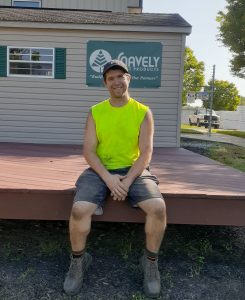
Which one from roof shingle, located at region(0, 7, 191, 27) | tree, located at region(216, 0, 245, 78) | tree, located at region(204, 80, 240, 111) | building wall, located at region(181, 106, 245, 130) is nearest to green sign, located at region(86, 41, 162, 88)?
roof shingle, located at region(0, 7, 191, 27)

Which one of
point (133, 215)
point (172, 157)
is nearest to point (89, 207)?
point (133, 215)

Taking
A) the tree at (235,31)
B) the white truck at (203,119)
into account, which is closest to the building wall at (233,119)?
the white truck at (203,119)

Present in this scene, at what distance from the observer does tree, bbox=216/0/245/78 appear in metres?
18.8

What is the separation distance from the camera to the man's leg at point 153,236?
274cm

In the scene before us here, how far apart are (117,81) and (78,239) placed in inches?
48.7

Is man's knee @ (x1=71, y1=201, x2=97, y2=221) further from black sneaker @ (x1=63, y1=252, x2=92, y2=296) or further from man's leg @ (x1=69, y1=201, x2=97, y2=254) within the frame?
black sneaker @ (x1=63, y1=252, x2=92, y2=296)

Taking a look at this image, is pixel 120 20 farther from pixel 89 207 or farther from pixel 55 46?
pixel 89 207

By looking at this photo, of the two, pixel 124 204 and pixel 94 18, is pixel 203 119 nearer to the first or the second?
pixel 94 18

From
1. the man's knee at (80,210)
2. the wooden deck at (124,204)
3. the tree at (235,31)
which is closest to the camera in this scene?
the man's knee at (80,210)

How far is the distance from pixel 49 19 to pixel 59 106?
1732mm

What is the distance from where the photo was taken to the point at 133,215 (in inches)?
125

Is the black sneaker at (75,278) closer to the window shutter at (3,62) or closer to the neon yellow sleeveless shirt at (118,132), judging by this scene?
the neon yellow sleeveless shirt at (118,132)

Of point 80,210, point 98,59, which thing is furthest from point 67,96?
point 80,210

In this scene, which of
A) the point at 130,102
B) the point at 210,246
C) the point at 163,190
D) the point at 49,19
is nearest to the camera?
the point at 130,102
